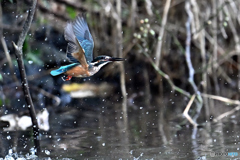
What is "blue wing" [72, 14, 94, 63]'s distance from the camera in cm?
309

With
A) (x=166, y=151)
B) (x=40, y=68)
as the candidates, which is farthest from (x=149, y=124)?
(x=40, y=68)

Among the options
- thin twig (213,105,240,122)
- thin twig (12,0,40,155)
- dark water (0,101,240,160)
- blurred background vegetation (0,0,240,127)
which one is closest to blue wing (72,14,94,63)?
thin twig (12,0,40,155)

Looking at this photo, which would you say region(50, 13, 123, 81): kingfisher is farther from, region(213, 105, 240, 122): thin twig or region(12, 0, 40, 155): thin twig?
region(213, 105, 240, 122): thin twig

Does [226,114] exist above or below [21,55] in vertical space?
below

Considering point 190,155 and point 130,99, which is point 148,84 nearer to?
point 130,99

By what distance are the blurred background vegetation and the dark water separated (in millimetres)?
1026

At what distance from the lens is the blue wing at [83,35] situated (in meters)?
3.09

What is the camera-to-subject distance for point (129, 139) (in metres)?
3.48

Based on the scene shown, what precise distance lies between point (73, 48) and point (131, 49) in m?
3.64

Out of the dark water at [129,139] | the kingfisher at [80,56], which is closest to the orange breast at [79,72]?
the kingfisher at [80,56]

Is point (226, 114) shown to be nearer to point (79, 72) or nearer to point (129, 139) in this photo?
point (129, 139)

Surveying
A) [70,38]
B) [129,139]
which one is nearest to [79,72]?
[70,38]

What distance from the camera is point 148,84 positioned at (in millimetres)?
6719

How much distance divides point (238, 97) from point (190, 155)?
9.83 feet
